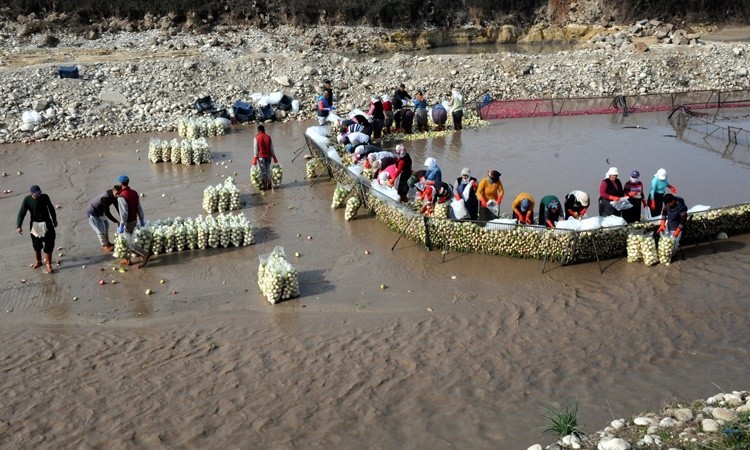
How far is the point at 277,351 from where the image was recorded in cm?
945

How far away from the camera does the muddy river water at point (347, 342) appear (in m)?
8.04

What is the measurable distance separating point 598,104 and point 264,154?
13566mm

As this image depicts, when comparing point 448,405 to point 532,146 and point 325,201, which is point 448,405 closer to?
point 325,201

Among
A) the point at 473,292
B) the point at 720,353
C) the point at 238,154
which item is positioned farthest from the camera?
the point at 238,154

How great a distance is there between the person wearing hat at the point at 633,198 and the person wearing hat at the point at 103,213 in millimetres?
8472

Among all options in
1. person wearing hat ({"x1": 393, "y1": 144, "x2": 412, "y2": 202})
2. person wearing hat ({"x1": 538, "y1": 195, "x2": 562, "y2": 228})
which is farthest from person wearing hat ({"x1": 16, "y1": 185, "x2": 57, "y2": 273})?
person wearing hat ({"x1": 538, "y1": 195, "x2": 562, "y2": 228})

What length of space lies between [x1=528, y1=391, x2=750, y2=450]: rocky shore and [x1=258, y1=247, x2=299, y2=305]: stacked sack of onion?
15.6 ft

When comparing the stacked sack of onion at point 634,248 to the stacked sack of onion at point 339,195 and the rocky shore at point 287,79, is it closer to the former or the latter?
the stacked sack of onion at point 339,195

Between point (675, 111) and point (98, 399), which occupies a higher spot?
point (675, 111)

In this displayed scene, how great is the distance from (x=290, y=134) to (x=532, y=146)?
7.12 meters

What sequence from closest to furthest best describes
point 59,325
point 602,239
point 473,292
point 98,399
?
point 98,399 < point 59,325 < point 473,292 < point 602,239

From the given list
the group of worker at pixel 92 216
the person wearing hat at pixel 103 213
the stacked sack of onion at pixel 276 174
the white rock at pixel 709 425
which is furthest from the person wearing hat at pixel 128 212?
the white rock at pixel 709 425

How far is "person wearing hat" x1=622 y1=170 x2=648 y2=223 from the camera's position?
12.7 metres

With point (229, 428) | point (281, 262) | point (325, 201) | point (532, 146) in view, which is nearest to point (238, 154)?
point (325, 201)
